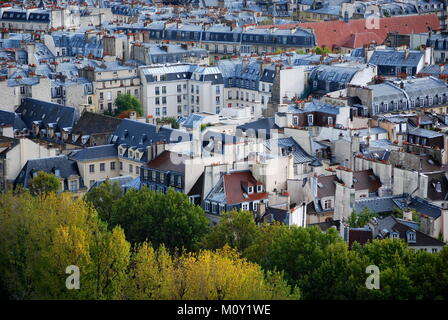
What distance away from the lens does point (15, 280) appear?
48.8m

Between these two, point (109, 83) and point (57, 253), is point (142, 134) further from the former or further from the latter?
point (57, 253)

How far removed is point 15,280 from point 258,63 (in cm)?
4757

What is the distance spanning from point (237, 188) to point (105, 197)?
21.8 ft

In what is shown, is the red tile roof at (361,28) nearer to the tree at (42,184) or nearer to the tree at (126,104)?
the tree at (126,104)

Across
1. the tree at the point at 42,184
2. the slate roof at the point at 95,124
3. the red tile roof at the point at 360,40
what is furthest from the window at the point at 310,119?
the red tile roof at the point at 360,40

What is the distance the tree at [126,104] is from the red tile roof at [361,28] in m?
29.0

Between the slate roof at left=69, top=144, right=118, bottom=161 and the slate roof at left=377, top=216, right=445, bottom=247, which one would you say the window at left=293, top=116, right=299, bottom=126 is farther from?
the slate roof at left=377, top=216, right=445, bottom=247

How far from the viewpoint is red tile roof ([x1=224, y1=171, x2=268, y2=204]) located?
57.9 metres

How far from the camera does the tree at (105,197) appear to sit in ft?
196

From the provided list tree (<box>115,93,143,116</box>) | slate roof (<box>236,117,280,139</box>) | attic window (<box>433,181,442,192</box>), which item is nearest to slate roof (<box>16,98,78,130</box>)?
tree (<box>115,93,143,116</box>)

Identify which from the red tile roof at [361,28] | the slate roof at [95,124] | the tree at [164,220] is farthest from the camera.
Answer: the red tile roof at [361,28]

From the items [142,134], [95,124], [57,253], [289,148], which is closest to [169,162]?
[289,148]
